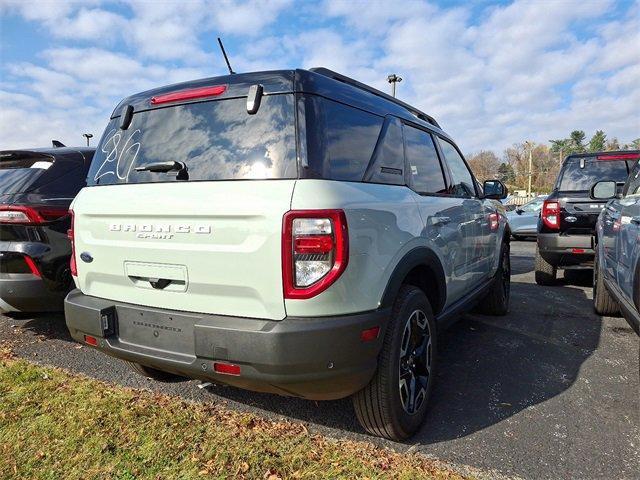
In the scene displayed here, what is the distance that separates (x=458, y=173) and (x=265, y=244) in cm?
264

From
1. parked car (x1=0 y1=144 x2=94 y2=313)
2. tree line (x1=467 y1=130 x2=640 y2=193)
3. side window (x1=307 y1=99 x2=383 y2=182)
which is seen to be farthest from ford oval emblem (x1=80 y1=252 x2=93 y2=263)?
tree line (x1=467 y1=130 x2=640 y2=193)

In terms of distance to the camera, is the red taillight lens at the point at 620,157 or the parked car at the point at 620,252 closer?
the parked car at the point at 620,252

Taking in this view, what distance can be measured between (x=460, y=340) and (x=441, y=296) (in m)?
1.48

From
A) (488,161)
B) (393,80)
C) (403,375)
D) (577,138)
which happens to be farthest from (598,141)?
(403,375)

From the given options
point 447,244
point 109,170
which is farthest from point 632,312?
point 109,170

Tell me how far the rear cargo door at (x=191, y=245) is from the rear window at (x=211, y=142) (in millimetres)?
90

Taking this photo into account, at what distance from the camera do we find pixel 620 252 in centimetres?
375

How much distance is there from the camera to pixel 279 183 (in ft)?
7.00

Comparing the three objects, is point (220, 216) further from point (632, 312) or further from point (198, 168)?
point (632, 312)

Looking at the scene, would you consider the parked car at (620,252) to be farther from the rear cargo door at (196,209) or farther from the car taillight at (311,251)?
the rear cargo door at (196,209)

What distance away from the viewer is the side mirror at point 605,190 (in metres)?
4.72

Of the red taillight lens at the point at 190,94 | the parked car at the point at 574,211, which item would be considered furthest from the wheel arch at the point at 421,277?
the parked car at the point at 574,211

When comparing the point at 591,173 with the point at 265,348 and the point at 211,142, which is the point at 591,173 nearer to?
the point at 211,142

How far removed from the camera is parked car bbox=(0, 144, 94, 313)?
3.68 metres
